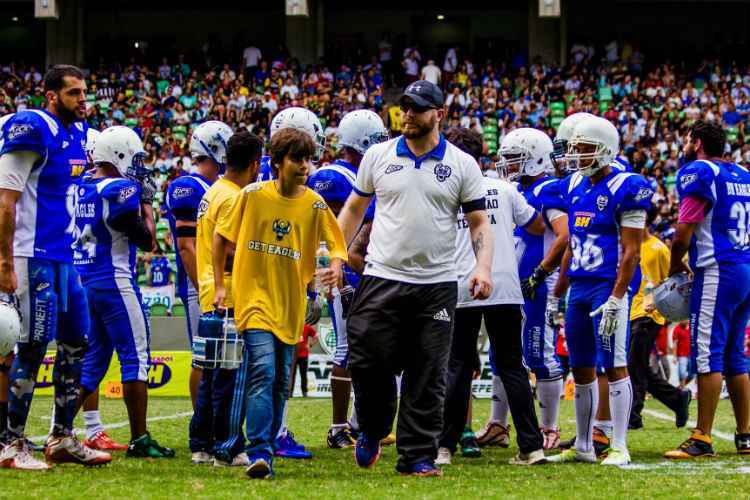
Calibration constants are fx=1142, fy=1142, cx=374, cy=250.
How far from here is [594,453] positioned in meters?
7.68

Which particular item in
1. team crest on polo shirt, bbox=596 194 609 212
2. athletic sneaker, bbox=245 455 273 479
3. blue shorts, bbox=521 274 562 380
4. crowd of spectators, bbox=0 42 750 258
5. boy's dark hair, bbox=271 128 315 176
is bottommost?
athletic sneaker, bbox=245 455 273 479

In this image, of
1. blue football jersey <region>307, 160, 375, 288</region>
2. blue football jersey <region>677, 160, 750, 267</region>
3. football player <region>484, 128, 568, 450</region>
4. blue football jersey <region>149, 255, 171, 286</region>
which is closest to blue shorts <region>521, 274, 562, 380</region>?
football player <region>484, 128, 568, 450</region>

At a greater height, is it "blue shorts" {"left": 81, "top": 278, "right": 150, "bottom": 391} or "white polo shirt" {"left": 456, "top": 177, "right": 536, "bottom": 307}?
"white polo shirt" {"left": 456, "top": 177, "right": 536, "bottom": 307}

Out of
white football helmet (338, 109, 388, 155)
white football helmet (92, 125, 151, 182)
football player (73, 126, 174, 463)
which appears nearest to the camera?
football player (73, 126, 174, 463)

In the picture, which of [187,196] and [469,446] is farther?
[469,446]

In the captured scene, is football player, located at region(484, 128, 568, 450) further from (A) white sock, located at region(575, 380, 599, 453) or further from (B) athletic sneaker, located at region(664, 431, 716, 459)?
(B) athletic sneaker, located at region(664, 431, 716, 459)

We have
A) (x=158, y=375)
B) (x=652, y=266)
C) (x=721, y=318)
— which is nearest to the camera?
(x=721, y=318)

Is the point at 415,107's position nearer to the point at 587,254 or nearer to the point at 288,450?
the point at 587,254

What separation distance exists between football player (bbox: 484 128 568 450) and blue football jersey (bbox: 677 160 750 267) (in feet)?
3.26

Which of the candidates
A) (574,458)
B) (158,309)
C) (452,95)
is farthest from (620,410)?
(452,95)

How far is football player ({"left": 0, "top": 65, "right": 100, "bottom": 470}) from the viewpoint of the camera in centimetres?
636

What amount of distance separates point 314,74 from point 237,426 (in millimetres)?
27614

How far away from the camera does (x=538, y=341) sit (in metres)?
8.35

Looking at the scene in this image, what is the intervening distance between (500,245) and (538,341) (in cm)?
109
